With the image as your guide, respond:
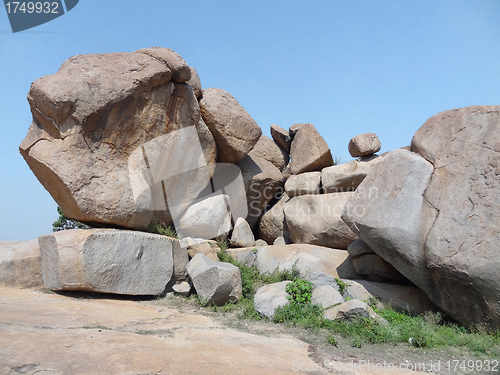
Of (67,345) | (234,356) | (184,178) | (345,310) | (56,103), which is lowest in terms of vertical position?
(345,310)

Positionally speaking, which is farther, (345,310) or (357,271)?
(357,271)

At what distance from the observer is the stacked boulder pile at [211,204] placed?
5504mm

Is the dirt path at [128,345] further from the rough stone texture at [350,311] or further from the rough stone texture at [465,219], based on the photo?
the rough stone texture at [465,219]

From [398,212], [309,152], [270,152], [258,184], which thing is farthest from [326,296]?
[270,152]

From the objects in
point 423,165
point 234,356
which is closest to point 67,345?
point 234,356

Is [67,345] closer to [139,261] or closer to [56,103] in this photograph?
[139,261]

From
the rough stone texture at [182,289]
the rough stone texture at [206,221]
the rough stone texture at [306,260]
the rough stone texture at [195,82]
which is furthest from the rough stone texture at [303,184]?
the rough stone texture at [182,289]

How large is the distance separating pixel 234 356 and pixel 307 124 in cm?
760

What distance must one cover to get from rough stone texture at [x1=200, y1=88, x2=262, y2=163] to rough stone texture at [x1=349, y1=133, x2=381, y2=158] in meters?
2.34

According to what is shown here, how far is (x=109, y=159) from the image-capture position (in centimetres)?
696

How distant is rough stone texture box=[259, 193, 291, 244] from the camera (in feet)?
32.5

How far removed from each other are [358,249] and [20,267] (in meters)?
6.10

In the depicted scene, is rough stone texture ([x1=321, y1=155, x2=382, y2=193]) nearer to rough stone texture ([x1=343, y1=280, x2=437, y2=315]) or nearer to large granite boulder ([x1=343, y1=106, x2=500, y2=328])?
large granite boulder ([x1=343, y1=106, x2=500, y2=328])

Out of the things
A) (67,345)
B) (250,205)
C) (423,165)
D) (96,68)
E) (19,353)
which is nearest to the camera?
(19,353)
